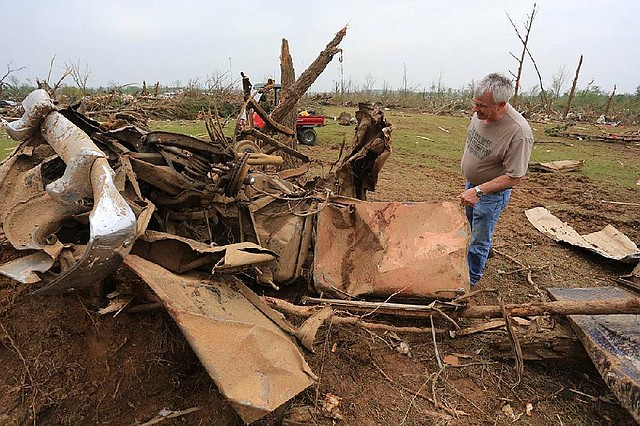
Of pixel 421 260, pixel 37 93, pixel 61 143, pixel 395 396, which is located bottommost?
pixel 395 396

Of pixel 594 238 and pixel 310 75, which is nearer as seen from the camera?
pixel 594 238

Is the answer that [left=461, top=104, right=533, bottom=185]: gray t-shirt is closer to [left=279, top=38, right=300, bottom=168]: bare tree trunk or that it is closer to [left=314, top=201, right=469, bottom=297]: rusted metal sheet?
[left=314, top=201, right=469, bottom=297]: rusted metal sheet

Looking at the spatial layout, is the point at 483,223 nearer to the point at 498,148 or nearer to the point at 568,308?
the point at 498,148

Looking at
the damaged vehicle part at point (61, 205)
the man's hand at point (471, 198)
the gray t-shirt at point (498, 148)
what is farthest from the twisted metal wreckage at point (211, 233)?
the gray t-shirt at point (498, 148)

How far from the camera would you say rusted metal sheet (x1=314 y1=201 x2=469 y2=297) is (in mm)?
3240

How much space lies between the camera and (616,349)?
2.76 m

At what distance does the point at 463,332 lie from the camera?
3.26m

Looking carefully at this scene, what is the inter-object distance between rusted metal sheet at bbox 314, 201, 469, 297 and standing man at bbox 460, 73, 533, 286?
373 mm

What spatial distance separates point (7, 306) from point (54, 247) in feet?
3.29

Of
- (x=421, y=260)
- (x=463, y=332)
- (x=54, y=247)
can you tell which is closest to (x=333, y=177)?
(x=421, y=260)

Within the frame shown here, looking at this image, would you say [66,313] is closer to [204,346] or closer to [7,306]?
[7,306]

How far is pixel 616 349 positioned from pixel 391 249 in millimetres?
1607

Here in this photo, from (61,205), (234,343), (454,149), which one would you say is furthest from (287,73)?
(454,149)

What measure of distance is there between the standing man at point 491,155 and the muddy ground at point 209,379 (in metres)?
0.94
